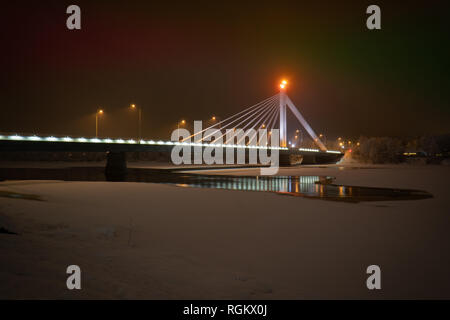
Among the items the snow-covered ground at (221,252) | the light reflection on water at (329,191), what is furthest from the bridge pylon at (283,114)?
the snow-covered ground at (221,252)

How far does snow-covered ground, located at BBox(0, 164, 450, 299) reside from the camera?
5.23 m

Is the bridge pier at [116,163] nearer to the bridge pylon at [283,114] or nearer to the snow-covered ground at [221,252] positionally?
the bridge pylon at [283,114]

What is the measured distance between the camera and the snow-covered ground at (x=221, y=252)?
17.2 feet

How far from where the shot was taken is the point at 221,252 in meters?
7.62

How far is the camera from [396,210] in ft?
46.0

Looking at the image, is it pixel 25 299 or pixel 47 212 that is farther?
pixel 47 212

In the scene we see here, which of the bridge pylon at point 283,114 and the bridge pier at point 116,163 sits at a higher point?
the bridge pylon at point 283,114

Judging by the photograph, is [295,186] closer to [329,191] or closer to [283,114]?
[329,191]

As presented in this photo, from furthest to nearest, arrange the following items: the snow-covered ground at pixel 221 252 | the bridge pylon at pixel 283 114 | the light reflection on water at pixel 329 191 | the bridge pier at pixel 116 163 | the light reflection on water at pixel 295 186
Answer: the bridge pylon at pixel 283 114, the bridge pier at pixel 116 163, the light reflection on water at pixel 295 186, the light reflection on water at pixel 329 191, the snow-covered ground at pixel 221 252

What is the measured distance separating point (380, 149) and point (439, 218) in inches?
3222

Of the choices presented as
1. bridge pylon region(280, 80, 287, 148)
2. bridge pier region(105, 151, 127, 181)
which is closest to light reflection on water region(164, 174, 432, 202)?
bridge pier region(105, 151, 127, 181)

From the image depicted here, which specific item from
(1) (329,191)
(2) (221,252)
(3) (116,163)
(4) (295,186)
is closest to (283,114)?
(3) (116,163)
